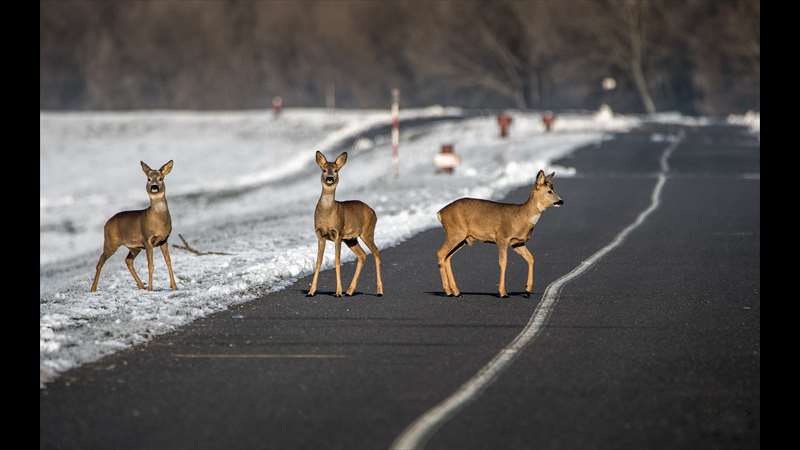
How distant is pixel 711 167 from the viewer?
3791 cm

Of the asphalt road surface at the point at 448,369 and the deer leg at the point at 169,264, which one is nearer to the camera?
the asphalt road surface at the point at 448,369

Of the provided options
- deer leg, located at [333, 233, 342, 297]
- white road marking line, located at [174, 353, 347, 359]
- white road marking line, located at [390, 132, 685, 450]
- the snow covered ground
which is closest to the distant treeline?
the snow covered ground

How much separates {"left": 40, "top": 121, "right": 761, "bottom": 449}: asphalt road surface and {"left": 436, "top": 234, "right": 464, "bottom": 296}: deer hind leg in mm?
199

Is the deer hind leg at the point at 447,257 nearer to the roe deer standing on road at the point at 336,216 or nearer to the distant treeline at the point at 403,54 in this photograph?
the roe deer standing on road at the point at 336,216

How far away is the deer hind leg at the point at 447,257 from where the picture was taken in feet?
40.6

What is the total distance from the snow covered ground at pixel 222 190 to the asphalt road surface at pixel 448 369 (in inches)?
28.0

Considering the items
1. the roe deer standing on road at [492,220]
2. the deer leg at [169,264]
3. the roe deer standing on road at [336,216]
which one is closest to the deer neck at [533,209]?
the roe deer standing on road at [492,220]

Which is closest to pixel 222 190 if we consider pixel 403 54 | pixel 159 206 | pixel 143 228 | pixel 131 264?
pixel 131 264

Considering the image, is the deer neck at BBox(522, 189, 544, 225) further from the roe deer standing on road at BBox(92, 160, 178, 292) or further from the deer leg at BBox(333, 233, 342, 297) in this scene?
the roe deer standing on road at BBox(92, 160, 178, 292)

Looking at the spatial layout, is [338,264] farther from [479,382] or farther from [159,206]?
[479,382]

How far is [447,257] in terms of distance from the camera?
501 inches
